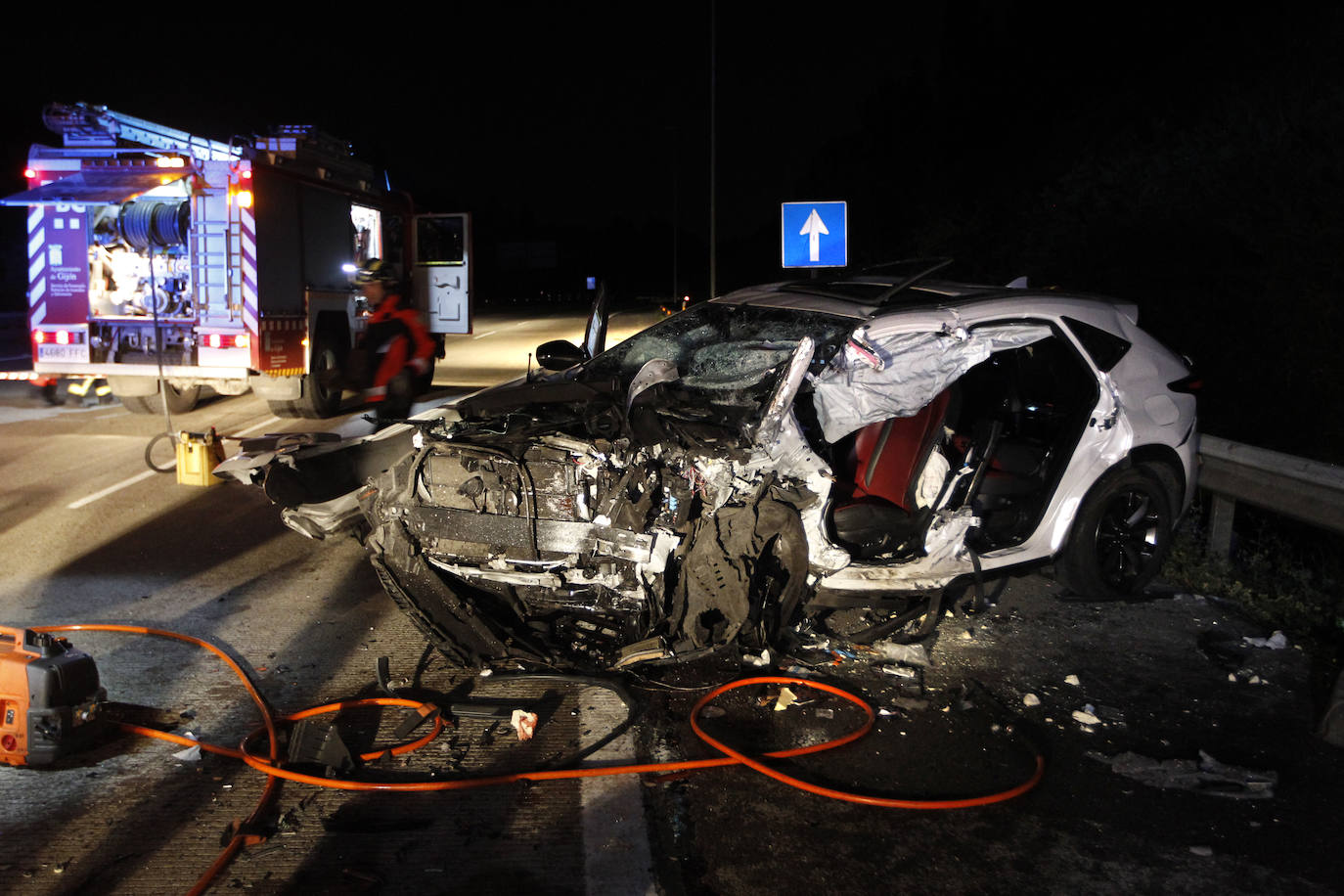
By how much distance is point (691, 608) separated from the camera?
4414 mm

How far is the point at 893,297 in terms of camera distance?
5.46 metres

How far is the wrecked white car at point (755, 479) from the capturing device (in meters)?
4.41

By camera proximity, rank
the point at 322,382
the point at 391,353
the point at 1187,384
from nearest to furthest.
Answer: the point at 1187,384 → the point at 391,353 → the point at 322,382

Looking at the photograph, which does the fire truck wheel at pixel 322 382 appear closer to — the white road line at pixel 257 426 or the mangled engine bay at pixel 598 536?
the white road line at pixel 257 426

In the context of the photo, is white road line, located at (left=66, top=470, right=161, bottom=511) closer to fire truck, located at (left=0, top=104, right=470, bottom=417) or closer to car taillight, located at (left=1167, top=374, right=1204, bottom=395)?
fire truck, located at (left=0, top=104, right=470, bottom=417)

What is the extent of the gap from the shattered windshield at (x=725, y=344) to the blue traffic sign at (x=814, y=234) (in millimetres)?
7538

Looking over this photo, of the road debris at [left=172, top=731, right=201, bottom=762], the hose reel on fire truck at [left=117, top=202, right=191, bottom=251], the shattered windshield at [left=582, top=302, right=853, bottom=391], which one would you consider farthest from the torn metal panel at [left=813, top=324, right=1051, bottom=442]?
the hose reel on fire truck at [left=117, top=202, right=191, bottom=251]

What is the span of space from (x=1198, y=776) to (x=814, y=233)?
10.5m

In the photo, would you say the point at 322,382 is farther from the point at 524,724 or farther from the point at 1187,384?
the point at 1187,384

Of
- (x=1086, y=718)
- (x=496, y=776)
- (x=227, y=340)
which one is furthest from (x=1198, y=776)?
(x=227, y=340)

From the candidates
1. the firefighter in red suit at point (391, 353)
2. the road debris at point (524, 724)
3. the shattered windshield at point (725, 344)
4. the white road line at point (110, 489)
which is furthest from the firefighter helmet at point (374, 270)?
the road debris at point (524, 724)

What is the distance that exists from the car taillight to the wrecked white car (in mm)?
28

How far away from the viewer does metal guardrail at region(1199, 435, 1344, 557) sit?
217 inches

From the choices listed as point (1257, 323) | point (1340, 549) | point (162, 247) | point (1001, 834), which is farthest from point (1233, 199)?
point (162, 247)
